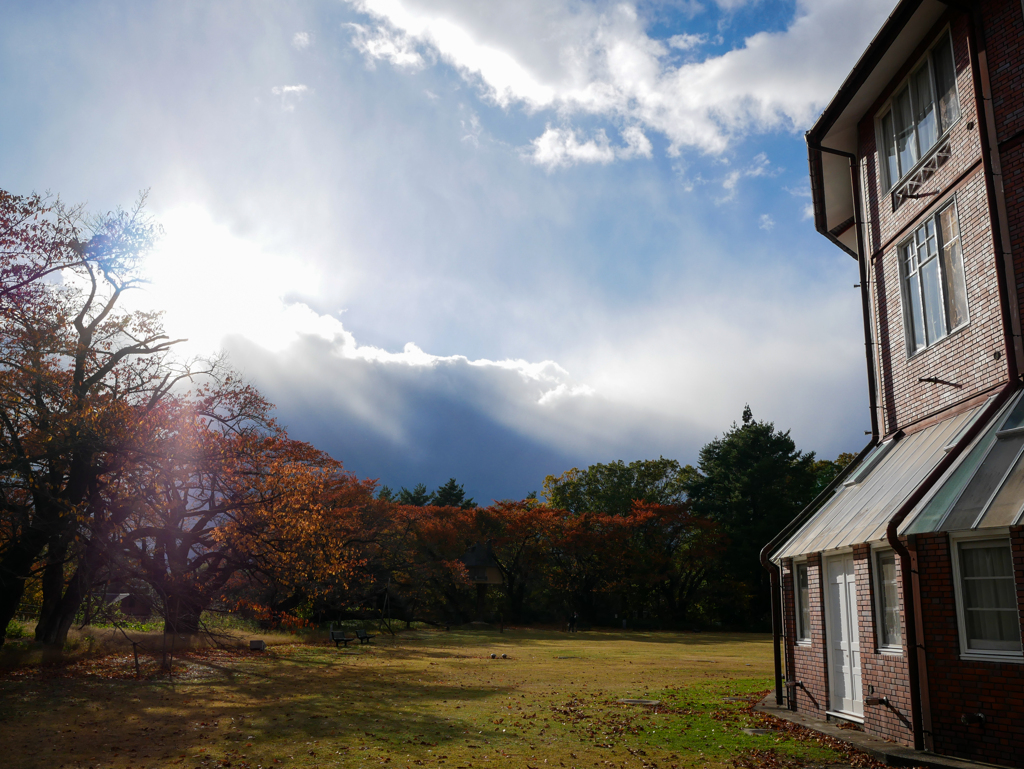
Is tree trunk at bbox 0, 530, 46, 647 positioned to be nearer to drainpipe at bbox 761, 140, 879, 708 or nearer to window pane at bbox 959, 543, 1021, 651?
drainpipe at bbox 761, 140, 879, 708

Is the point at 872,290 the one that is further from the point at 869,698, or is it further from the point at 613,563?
the point at 613,563

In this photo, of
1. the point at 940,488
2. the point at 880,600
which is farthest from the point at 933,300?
the point at 880,600

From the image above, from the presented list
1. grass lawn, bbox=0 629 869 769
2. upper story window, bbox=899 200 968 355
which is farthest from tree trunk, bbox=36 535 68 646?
upper story window, bbox=899 200 968 355

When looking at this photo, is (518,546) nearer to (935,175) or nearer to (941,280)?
(941,280)

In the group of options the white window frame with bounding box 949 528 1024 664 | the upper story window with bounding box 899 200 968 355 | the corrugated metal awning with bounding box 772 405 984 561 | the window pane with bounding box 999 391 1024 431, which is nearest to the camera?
the white window frame with bounding box 949 528 1024 664

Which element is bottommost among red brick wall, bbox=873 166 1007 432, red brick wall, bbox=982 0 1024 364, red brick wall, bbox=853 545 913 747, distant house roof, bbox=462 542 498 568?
red brick wall, bbox=853 545 913 747

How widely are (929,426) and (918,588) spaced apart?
366 cm

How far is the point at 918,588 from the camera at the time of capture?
901 cm

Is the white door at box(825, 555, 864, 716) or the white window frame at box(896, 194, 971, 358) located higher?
the white window frame at box(896, 194, 971, 358)

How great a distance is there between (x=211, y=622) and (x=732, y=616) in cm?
3615

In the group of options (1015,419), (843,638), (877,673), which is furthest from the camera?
(843,638)

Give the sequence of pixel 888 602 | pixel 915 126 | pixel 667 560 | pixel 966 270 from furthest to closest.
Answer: pixel 667 560, pixel 915 126, pixel 966 270, pixel 888 602

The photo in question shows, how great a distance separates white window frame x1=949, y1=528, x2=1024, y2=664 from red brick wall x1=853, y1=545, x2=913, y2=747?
28.7 inches

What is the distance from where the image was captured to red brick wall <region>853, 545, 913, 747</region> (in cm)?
919
